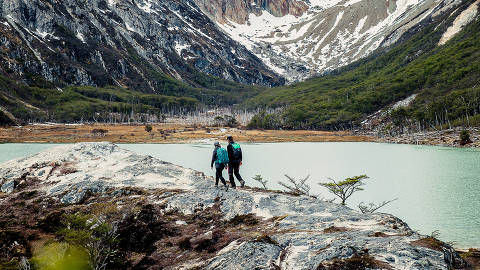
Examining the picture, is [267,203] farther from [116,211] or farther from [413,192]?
[413,192]

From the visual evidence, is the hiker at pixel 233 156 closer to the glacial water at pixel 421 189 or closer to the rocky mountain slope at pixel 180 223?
the rocky mountain slope at pixel 180 223

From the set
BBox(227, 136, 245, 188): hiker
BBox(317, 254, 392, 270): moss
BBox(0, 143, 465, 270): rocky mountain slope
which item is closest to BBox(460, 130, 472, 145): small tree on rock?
BBox(227, 136, 245, 188): hiker

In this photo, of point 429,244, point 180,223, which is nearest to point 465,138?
point 429,244

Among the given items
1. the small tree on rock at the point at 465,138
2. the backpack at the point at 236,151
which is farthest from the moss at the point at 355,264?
the small tree on rock at the point at 465,138

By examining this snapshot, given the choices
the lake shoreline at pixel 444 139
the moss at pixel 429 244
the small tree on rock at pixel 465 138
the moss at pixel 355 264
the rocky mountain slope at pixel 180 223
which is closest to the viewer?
the moss at pixel 355 264

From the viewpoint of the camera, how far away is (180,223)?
46.8ft

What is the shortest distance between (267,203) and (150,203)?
5.92 meters

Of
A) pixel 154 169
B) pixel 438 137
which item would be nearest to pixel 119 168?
pixel 154 169

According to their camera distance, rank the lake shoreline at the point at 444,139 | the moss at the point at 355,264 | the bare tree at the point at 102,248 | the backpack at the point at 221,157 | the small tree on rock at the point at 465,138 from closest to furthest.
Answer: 1. the moss at the point at 355,264
2. the bare tree at the point at 102,248
3. the backpack at the point at 221,157
4. the small tree on rock at the point at 465,138
5. the lake shoreline at the point at 444,139

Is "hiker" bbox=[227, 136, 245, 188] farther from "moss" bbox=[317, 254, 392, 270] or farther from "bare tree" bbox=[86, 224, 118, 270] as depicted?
"moss" bbox=[317, 254, 392, 270]

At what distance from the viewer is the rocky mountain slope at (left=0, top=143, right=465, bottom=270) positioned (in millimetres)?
8812

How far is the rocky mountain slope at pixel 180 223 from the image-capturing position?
28.9ft

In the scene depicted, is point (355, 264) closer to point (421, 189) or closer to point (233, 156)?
point (233, 156)

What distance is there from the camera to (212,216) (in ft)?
47.5
